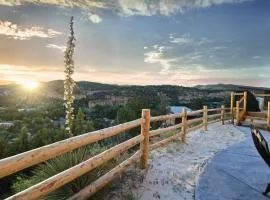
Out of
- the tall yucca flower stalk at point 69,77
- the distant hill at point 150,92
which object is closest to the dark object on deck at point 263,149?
the tall yucca flower stalk at point 69,77

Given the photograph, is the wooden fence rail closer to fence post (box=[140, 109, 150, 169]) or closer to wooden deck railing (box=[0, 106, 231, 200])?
wooden deck railing (box=[0, 106, 231, 200])

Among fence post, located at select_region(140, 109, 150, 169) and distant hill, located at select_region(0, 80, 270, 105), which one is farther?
distant hill, located at select_region(0, 80, 270, 105)

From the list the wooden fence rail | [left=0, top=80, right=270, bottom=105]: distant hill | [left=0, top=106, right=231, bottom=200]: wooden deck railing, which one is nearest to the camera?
the wooden fence rail

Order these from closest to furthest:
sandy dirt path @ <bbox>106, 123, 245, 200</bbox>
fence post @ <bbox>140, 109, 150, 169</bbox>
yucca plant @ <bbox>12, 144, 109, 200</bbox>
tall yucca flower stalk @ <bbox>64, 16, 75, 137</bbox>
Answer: yucca plant @ <bbox>12, 144, 109, 200</bbox>
sandy dirt path @ <bbox>106, 123, 245, 200</bbox>
fence post @ <bbox>140, 109, 150, 169</bbox>
tall yucca flower stalk @ <bbox>64, 16, 75, 137</bbox>

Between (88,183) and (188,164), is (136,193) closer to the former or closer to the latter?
(88,183)

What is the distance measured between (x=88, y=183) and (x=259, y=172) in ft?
11.3

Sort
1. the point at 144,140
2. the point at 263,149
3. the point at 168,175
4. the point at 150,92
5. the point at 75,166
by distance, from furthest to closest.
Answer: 1. the point at 150,92
2. the point at 144,140
3. the point at 168,175
4. the point at 263,149
5. the point at 75,166

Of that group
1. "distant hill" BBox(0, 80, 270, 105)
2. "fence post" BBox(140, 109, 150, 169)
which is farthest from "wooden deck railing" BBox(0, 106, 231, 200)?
"distant hill" BBox(0, 80, 270, 105)

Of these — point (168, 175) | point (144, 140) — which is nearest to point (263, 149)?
point (168, 175)

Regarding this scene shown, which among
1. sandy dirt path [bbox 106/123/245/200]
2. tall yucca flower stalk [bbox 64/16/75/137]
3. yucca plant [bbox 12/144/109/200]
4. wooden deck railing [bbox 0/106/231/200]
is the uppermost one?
tall yucca flower stalk [bbox 64/16/75/137]

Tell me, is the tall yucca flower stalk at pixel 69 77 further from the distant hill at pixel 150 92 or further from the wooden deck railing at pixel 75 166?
the distant hill at pixel 150 92

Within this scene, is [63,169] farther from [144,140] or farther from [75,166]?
[144,140]

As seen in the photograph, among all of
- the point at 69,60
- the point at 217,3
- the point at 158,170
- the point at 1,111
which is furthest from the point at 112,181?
the point at 1,111

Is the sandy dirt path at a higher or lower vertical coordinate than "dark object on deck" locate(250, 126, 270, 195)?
lower
